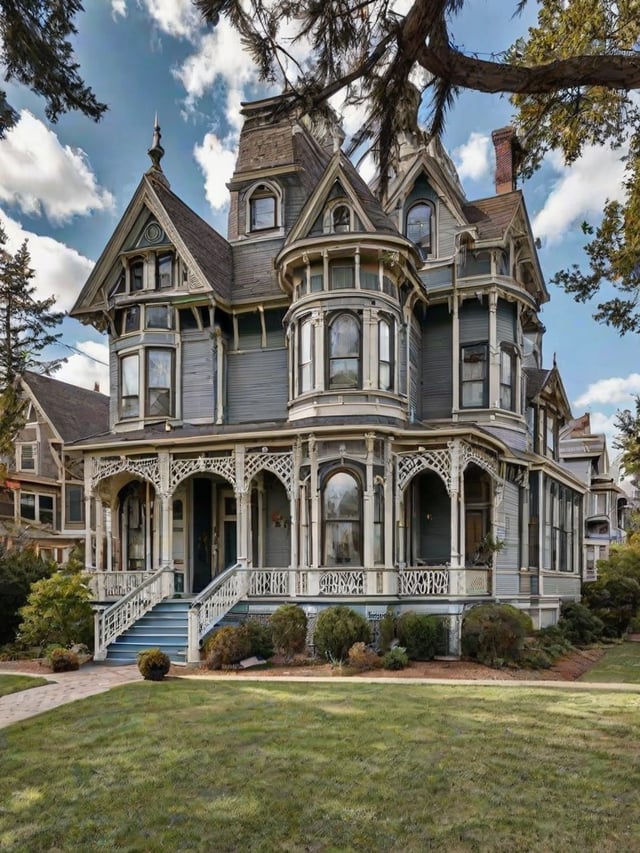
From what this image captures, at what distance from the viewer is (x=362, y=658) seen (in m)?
14.0

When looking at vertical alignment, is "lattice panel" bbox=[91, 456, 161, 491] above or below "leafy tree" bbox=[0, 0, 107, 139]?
below

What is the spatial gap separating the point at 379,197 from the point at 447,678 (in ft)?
30.0

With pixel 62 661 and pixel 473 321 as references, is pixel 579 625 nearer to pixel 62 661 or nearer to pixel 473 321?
pixel 473 321

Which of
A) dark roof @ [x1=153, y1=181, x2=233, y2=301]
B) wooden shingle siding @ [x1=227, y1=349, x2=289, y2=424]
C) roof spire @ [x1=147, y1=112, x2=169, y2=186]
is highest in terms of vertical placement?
roof spire @ [x1=147, y1=112, x2=169, y2=186]

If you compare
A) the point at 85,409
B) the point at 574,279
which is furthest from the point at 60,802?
the point at 85,409

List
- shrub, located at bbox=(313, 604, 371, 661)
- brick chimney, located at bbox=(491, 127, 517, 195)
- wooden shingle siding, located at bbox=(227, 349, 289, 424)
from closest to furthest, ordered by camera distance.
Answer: shrub, located at bbox=(313, 604, 371, 661), wooden shingle siding, located at bbox=(227, 349, 289, 424), brick chimney, located at bbox=(491, 127, 517, 195)

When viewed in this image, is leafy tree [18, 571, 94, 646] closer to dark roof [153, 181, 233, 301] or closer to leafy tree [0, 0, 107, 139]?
dark roof [153, 181, 233, 301]

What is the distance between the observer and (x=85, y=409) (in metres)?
39.7

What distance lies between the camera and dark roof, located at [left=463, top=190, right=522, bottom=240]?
20109mm

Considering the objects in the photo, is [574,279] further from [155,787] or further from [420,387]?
[155,787]

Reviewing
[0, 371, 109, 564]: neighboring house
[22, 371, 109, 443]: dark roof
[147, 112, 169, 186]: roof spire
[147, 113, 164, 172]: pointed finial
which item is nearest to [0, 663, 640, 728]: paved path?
[147, 112, 169, 186]: roof spire

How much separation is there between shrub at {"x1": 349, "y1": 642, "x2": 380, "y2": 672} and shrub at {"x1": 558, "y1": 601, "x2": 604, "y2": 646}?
26.2 feet

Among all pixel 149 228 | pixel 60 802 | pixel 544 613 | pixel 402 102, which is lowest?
pixel 544 613

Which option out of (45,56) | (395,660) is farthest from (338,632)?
(45,56)
